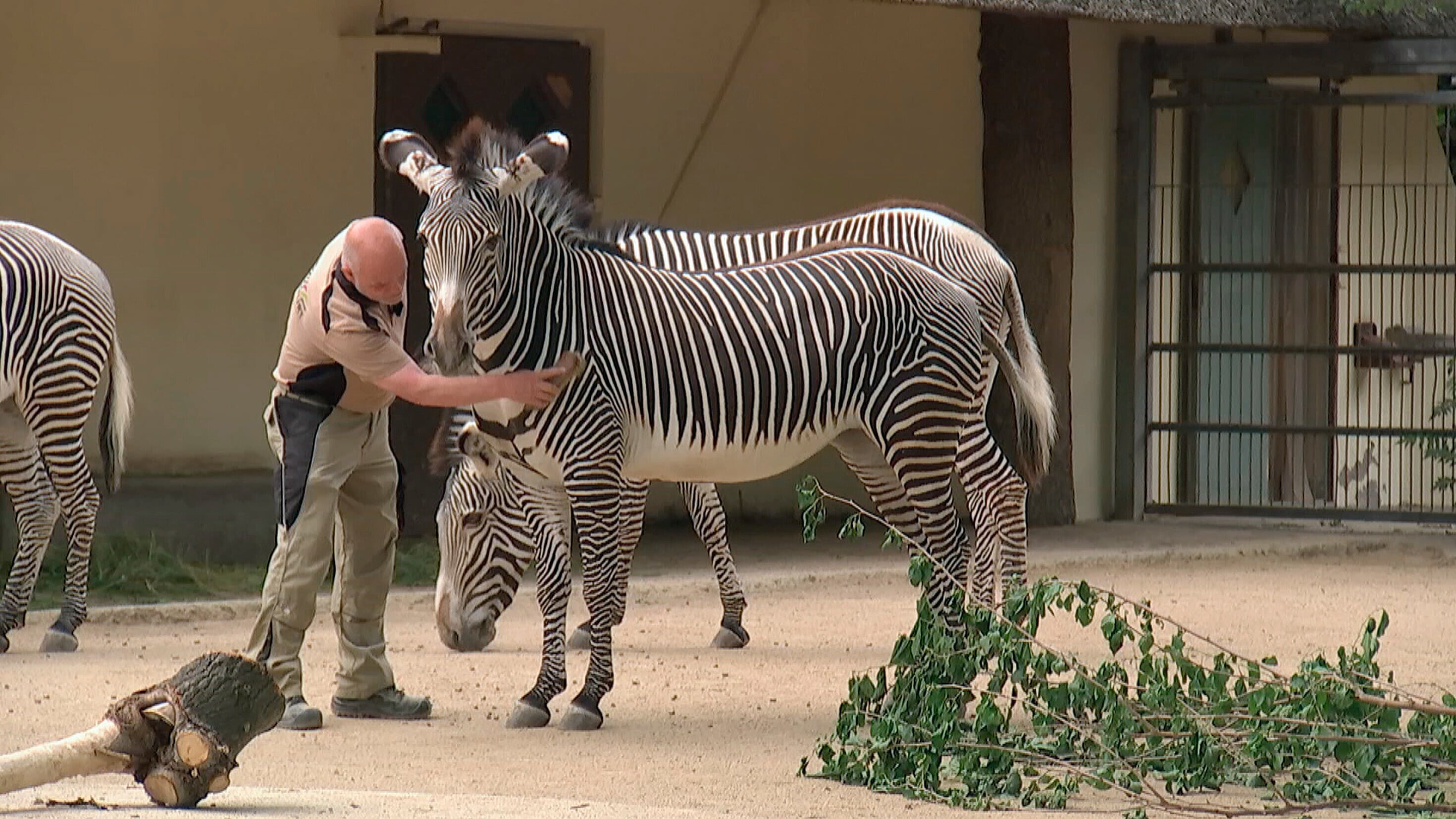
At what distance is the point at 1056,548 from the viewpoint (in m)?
11.6

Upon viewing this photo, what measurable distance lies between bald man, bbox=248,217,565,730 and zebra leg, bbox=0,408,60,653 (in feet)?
7.03

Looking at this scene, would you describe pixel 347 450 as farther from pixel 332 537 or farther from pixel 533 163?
pixel 533 163

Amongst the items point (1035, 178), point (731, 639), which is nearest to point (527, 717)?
point (731, 639)

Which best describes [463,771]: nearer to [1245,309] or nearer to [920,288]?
[920,288]

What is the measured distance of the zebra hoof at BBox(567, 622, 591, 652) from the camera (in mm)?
8570

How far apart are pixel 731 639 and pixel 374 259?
287cm

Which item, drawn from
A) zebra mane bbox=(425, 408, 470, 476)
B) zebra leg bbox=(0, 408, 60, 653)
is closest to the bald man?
zebra mane bbox=(425, 408, 470, 476)

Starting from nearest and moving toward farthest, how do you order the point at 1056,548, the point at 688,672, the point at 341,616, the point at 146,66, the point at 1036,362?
the point at 341,616 → the point at 688,672 → the point at 1036,362 → the point at 146,66 → the point at 1056,548

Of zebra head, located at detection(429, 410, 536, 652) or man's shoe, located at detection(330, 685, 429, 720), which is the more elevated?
zebra head, located at detection(429, 410, 536, 652)

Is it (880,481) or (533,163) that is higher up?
(533,163)

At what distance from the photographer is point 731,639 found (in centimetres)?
867

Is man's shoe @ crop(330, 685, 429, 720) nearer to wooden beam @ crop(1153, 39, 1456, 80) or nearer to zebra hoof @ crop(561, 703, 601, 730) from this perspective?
zebra hoof @ crop(561, 703, 601, 730)

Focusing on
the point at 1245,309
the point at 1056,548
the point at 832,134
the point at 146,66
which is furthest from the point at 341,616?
the point at 1245,309

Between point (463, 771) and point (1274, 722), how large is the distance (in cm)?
229
